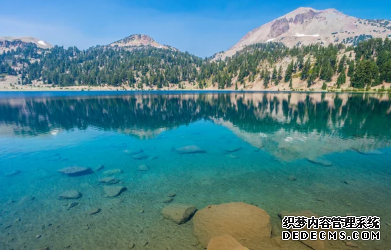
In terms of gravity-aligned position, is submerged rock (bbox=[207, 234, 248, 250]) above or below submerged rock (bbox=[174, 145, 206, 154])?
above

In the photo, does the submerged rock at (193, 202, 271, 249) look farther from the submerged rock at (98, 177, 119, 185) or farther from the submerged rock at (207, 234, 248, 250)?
the submerged rock at (98, 177, 119, 185)

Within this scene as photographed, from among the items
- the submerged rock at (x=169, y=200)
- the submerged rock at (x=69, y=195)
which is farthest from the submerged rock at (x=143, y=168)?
the submerged rock at (x=169, y=200)

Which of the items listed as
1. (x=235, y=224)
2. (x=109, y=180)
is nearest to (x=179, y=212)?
(x=235, y=224)

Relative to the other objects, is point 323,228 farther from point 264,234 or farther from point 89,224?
point 89,224

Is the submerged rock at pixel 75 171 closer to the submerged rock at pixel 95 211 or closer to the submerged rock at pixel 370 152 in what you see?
the submerged rock at pixel 95 211

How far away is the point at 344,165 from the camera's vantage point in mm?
21156

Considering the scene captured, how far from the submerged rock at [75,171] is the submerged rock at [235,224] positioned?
1429 cm

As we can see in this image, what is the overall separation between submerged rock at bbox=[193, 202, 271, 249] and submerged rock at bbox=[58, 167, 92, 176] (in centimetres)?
1429

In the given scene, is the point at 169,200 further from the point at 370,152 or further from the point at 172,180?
the point at 370,152

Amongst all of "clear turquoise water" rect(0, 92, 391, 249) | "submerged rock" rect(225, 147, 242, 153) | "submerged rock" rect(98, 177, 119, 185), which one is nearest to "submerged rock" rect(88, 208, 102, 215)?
"clear turquoise water" rect(0, 92, 391, 249)

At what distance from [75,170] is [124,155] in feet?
20.5

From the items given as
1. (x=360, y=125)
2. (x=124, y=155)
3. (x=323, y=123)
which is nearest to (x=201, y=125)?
(x=124, y=155)

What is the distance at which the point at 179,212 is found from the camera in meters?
13.3

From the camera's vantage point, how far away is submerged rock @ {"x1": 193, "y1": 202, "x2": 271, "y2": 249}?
10.9 meters
